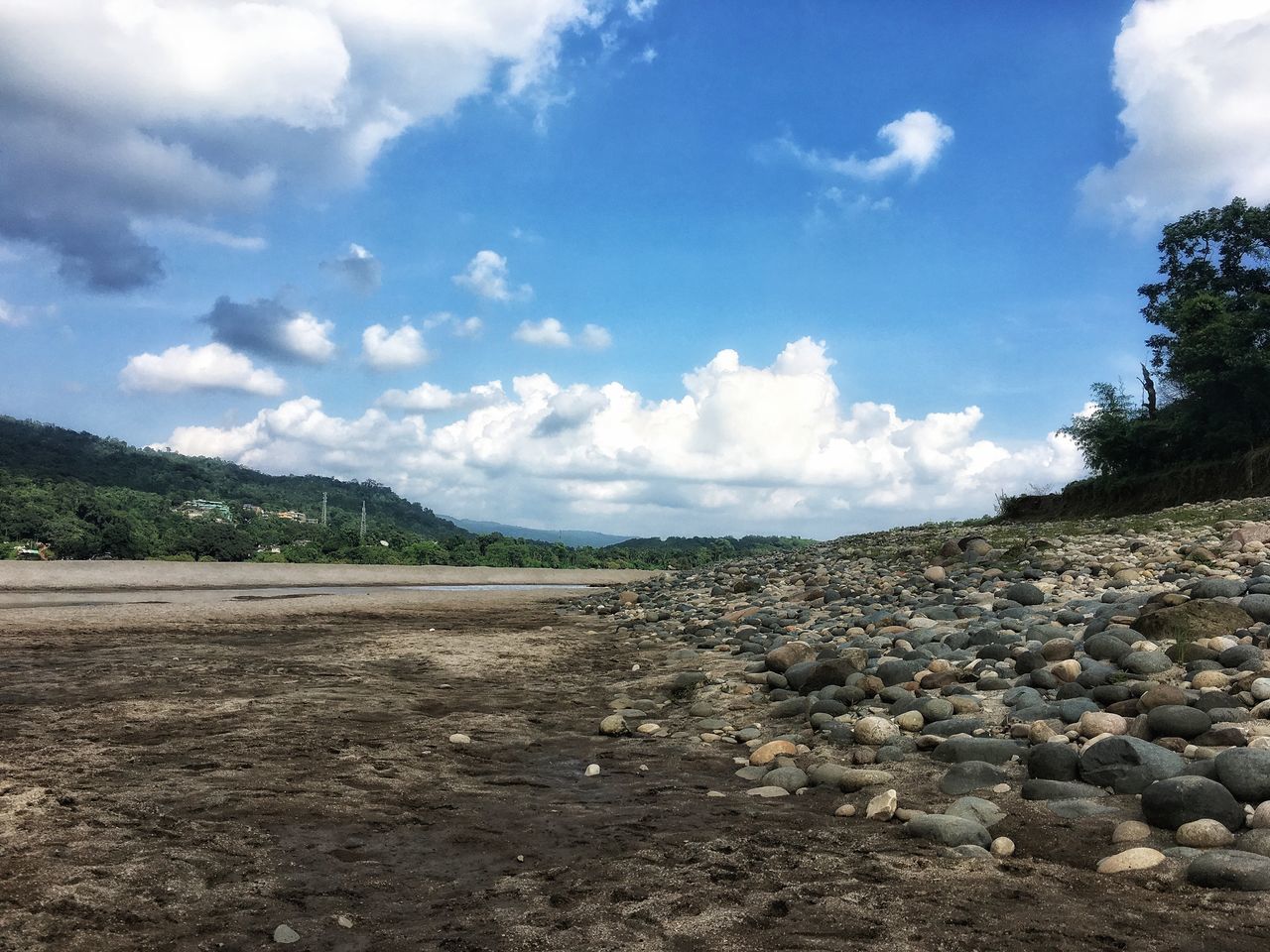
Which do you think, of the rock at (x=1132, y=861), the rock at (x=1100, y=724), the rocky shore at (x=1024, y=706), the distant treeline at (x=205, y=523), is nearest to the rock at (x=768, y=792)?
the rocky shore at (x=1024, y=706)

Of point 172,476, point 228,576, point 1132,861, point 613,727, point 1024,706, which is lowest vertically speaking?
point 228,576

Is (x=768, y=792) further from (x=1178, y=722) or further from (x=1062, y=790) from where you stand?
(x=1178, y=722)

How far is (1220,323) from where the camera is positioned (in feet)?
89.9

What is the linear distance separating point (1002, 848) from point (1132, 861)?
555 millimetres

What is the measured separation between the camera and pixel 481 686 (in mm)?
9555

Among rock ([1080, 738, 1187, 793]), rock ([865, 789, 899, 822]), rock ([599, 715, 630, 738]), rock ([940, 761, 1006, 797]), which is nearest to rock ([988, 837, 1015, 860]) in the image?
rock ([865, 789, 899, 822])

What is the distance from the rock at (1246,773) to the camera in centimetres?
393

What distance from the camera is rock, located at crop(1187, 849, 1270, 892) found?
3.20 metres

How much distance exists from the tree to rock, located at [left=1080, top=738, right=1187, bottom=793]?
94.9 feet

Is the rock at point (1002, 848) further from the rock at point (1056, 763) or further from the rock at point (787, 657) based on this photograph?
the rock at point (787, 657)

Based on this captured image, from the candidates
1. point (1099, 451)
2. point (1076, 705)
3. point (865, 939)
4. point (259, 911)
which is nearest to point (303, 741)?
point (259, 911)

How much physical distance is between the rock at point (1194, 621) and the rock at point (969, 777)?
311 cm

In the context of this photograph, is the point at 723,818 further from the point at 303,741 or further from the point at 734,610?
the point at 734,610

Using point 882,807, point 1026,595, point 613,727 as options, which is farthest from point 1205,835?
point 1026,595
